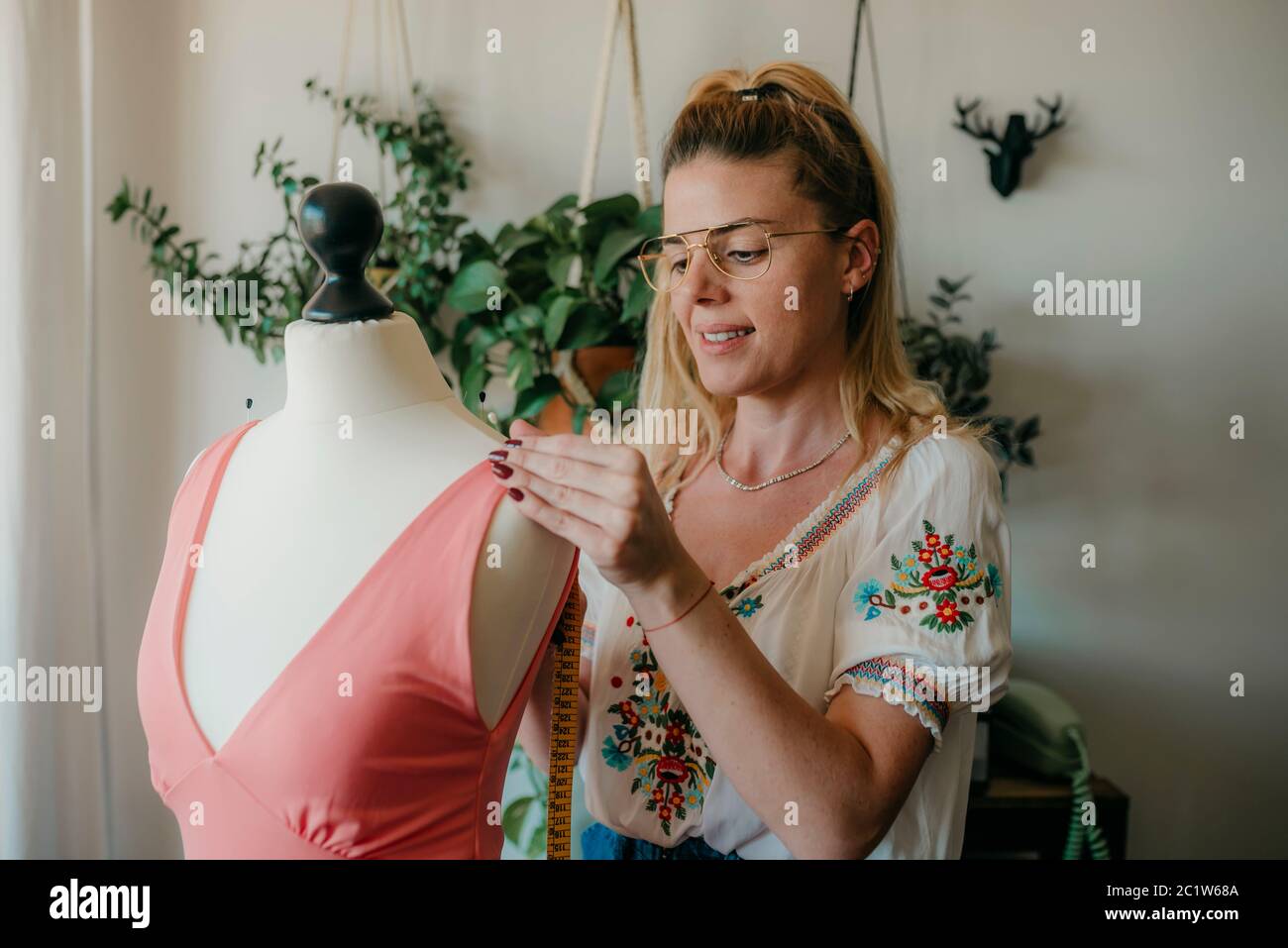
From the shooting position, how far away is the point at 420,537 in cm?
87

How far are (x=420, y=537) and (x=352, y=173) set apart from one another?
1.67 m

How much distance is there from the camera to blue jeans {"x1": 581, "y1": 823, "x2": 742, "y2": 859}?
127 centimetres

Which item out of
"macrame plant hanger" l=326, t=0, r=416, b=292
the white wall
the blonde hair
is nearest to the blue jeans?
the blonde hair

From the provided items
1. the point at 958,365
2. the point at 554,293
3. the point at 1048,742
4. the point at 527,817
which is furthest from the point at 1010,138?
the point at 527,817

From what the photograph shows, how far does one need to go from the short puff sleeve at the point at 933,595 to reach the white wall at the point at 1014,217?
1.17 meters

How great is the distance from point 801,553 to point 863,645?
0.51 feet

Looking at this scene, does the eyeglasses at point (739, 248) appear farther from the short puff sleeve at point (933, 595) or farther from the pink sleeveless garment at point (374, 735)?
the pink sleeveless garment at point (374, 735)

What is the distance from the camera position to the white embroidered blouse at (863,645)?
113 centimetres

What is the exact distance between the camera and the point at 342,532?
2.94 feet

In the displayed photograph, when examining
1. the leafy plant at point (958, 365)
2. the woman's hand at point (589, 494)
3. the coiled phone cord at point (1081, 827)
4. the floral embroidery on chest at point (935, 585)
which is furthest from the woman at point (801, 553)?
the coiled phone cord at point (1081, 827)

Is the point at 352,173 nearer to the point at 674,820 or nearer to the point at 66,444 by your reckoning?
the point at 66,444

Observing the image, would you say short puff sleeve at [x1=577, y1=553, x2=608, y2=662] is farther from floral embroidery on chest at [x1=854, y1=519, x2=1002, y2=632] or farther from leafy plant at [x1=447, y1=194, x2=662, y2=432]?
leafy plant at [x1=447, y1=194, x2=662, y2=432]

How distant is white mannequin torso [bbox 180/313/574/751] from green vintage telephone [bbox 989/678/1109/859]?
1.52 metres

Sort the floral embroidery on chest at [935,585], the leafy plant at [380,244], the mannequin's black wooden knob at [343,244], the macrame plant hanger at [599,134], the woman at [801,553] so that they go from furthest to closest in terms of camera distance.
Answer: the leafy plant at [380,244] → the macrame plant hanger at [599,134] → the floral embroidery on chest at [935,585] → the woman at [801,553] → the mannequin's black wooden knob at [343,244]
